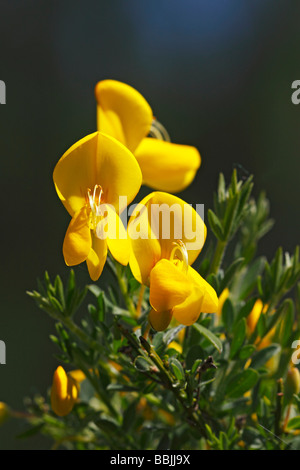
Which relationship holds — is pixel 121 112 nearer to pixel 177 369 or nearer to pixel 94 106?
pixel 177 369

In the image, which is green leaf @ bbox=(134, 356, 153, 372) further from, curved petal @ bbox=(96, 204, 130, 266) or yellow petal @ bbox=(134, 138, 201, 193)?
yellow petal @ bbox=(134, 138, 201, 193)

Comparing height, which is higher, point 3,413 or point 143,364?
point 143,364

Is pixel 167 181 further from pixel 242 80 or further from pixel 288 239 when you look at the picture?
pixel 242 80

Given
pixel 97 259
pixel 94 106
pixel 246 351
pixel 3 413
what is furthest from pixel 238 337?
pixel 94 106

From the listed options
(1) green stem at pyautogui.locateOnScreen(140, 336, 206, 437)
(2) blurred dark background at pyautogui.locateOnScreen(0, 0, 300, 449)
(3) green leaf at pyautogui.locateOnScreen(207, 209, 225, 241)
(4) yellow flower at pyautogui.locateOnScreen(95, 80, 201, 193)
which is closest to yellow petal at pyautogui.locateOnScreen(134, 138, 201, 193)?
(4) yellow flower at pyautogui.locateOnScreen(95, 80, 201, 193)

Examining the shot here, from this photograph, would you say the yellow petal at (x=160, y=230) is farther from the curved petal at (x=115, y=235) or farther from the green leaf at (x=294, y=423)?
the green leaf at (x=294, y=423)

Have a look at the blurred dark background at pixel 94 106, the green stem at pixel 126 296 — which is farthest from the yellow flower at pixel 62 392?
the blurred dark background at pixel 94 106
